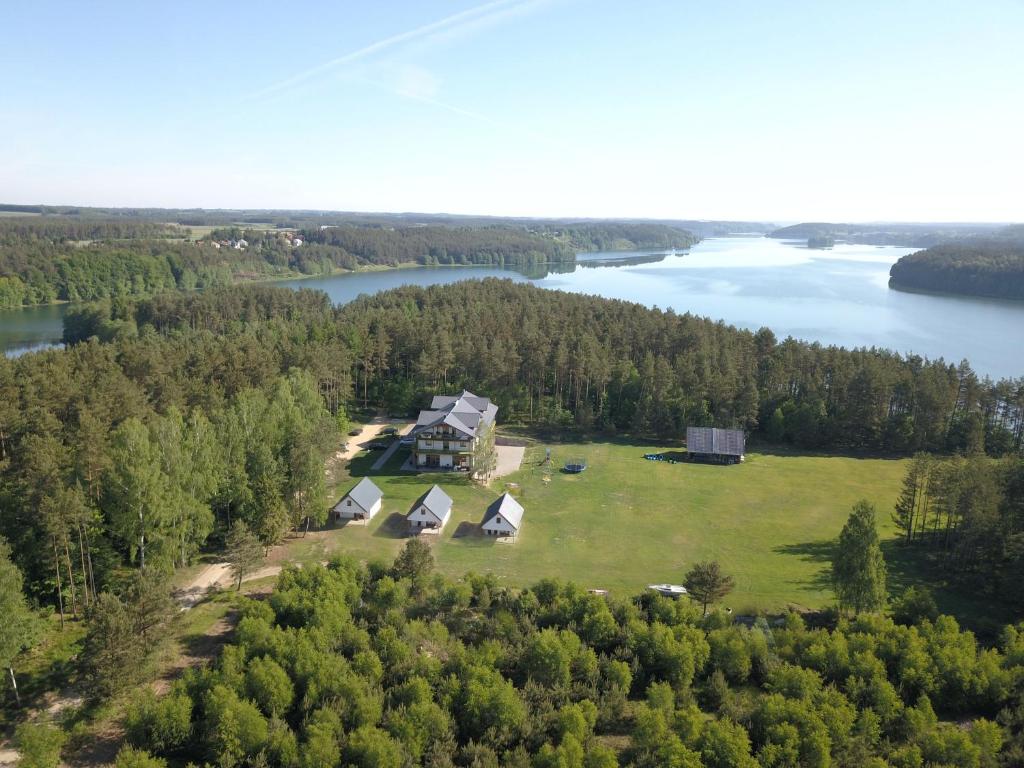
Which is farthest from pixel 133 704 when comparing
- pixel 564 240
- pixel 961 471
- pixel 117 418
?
pixel 564 240

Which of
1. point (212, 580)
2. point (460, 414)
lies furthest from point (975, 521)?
point (212, 580)

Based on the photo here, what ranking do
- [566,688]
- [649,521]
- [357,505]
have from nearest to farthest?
[566,688] → [357,505] → [649,521]

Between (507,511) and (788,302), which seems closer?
(507,511)

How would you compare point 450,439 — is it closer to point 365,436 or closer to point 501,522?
point 365,436

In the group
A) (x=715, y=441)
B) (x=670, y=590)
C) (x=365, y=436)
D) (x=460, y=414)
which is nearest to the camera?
(x=670, y=590)

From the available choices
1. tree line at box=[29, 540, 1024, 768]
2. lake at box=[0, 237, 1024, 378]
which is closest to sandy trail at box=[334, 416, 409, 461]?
tree line at box=[29, 540, 1024, 768]

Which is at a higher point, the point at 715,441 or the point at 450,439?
the point at 450,439

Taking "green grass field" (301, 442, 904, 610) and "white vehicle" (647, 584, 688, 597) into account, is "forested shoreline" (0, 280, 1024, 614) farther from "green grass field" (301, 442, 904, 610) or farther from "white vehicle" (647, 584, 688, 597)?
"white vehicle" (647, 584, 688, 597)
